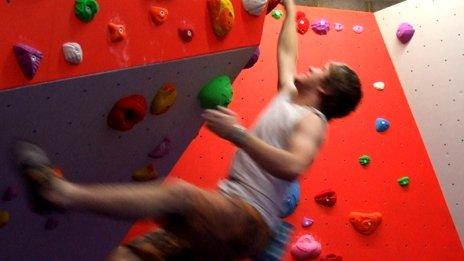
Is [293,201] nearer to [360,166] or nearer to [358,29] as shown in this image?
[360,166]

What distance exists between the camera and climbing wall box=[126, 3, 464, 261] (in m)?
2.79

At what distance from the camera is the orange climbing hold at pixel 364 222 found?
2830 millimetres

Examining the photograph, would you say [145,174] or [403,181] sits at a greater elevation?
[403,181]

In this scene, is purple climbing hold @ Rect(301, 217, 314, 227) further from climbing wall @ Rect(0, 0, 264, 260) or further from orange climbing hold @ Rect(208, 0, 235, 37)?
orange climbing hold @ Rect(208, 0, 235, 37)

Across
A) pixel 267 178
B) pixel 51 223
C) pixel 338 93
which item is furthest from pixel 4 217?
pixel 338 93

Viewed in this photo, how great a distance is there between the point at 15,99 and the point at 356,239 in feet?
6.34

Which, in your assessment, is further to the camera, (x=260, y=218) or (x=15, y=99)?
(x=260, y=218)

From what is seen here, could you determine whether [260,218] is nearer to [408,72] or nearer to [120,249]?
[120,249]

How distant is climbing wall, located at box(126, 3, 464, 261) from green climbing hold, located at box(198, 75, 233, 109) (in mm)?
596

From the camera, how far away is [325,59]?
9.91 feet

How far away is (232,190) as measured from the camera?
5.18ft

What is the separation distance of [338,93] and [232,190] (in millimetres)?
487

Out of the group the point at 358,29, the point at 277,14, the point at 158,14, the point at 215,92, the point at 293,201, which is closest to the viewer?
the point at 158,14

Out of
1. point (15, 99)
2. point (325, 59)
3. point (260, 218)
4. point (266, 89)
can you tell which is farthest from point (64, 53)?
point (325, 59)
